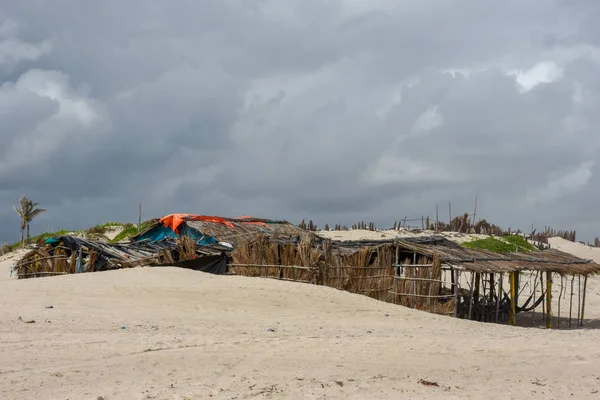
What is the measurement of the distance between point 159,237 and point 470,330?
17.5 meters

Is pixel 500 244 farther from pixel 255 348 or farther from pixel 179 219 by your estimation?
pixel 255 348

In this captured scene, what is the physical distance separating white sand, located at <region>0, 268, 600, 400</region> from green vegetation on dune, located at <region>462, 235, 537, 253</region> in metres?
21.6

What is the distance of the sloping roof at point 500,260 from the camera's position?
17703 mm

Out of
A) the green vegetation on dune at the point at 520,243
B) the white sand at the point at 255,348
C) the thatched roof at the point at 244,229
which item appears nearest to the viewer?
the white sand at the point at 255,348

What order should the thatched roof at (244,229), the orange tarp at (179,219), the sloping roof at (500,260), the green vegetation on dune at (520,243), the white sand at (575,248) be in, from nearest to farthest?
the sloping roof at (500,260) < the thatched roof at (244,229) < the orange tarp at (179,219) < the green vegetation on dune at (520,243) < the white sand at (575,248)

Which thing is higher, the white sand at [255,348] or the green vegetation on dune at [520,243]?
the green vegetation on dune at [520,243]

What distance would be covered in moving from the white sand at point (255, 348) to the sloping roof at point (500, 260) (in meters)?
1.77

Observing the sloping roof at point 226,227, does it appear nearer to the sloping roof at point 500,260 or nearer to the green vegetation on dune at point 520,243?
Result: the sloping roof at point 500,260

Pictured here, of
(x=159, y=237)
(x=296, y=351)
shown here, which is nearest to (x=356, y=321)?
(x=296, y=351)

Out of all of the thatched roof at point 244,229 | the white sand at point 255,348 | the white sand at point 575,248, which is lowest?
the white sand at point 255,348

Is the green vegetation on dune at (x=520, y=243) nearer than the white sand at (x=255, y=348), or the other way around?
the white sand at (x=255, y=348)

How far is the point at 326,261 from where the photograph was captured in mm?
19594

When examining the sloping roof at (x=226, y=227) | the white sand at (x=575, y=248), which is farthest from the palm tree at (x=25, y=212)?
the white sand at (x=575, y=248)

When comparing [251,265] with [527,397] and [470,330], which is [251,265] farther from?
[527,397]
